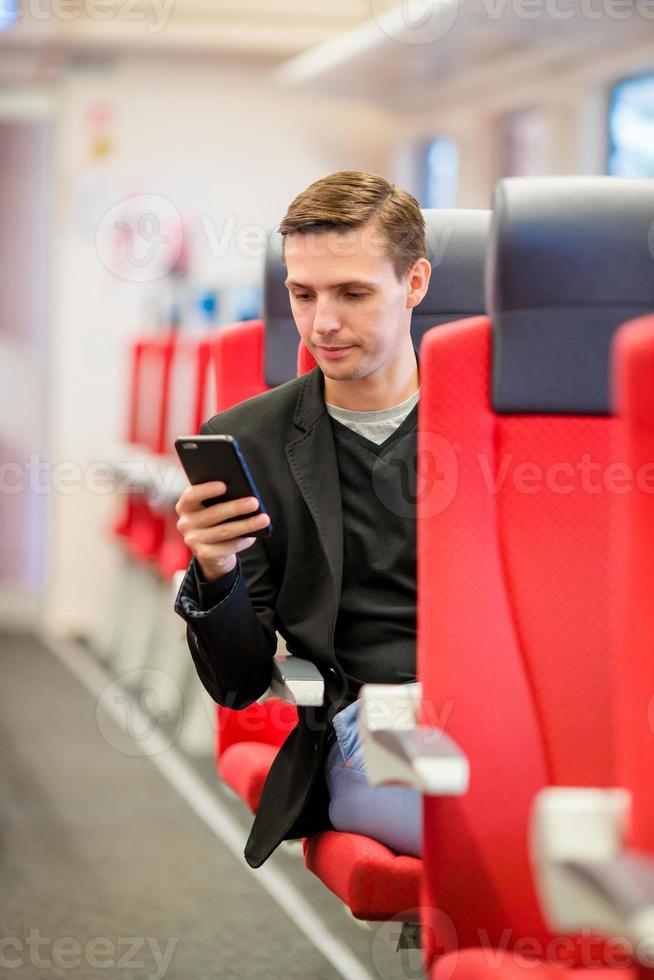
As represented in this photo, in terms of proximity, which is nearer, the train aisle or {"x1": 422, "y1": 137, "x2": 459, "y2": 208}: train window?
the train aisle

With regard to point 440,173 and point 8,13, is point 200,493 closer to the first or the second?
point 8,13

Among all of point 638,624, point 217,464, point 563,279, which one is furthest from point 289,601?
point 638,624

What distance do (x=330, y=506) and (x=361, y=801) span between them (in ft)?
1.32

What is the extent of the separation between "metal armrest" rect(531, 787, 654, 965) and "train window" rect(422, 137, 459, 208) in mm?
5294

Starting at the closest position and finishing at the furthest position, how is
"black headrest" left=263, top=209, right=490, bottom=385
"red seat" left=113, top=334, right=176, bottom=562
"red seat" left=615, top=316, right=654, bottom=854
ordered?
1. "red seat" left=615, top=316, right=654, bottom=854
2. "black headrest" left=263, top=209, right=490, bottom=385
3. "red seat" left=113, top=334, right=176, bottom=562

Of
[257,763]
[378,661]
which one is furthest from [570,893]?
[257,763]

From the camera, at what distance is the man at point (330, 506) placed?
1.83 m

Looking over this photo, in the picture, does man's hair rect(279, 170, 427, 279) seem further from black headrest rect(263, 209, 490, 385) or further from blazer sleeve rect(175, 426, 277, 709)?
blazer sleeve rect(175, 426, 277, 709)

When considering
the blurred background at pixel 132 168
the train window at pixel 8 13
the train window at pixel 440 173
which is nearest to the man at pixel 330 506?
the blurred background at pixel 132 168

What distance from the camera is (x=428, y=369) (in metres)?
1.61

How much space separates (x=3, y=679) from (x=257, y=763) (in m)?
3.73

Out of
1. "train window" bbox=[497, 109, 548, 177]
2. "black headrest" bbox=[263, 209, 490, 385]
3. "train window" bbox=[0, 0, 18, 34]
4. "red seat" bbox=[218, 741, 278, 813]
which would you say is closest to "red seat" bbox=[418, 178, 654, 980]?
"black headrest" bbox=[263, 209, 490, 385]

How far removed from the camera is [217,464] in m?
1.66

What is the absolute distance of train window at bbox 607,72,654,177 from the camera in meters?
4.95
